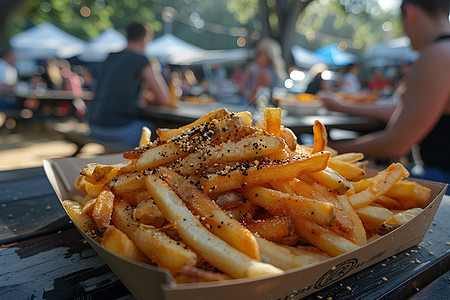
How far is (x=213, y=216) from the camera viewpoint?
99 centimetres

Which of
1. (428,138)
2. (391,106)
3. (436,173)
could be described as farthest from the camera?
(391,106)

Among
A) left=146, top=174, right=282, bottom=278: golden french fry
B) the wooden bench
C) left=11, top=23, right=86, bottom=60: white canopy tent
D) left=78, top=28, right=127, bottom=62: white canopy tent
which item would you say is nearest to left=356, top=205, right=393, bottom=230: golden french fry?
left=146, top=174, right=282, bottom=278: golden french fry

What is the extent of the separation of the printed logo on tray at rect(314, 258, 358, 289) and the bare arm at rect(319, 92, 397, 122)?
11.0 feet

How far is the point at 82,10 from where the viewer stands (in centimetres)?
2891

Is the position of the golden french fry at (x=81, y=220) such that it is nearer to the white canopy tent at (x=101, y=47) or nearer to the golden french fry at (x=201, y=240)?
the golden french fry at (x=201, y=240)

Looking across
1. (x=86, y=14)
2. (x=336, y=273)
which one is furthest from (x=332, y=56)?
(x=86, y=14)

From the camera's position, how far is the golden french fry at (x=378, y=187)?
49.6 inches

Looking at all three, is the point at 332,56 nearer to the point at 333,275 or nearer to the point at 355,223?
the point at 355,223

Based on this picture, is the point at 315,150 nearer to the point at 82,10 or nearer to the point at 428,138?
the point at 428,138

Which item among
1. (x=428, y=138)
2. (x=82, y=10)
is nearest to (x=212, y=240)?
(x=428, y=138)

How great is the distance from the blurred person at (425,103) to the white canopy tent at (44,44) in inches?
706

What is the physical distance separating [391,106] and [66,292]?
4.46m

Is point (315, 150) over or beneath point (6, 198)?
over

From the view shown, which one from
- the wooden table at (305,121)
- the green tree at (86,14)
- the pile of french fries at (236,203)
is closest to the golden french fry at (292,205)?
the pile of french fries at (236,203)
